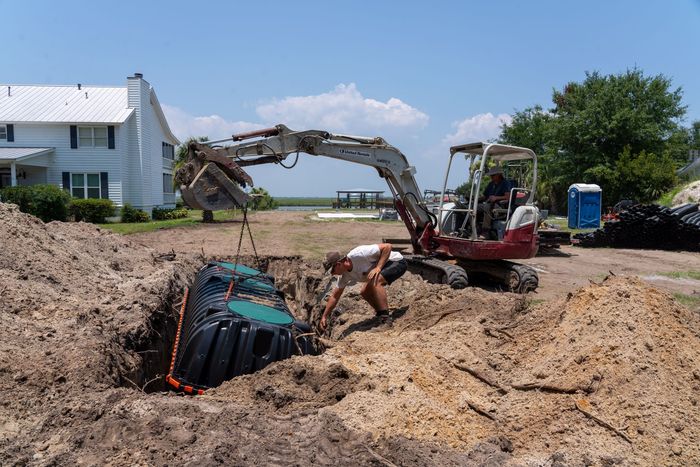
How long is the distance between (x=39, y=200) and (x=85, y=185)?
6118 millimetres

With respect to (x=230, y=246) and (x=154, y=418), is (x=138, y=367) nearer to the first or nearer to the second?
(x=154, y=418)

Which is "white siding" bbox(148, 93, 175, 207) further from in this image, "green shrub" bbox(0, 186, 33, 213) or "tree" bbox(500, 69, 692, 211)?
"tree" bbox(500, 69, 692, 211)

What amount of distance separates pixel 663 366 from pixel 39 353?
18.4 ft

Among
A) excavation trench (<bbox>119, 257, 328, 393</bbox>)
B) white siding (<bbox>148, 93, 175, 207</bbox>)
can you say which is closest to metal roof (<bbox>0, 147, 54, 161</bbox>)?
white siding (<bbox>148, 93, 175, 207</bbox>)

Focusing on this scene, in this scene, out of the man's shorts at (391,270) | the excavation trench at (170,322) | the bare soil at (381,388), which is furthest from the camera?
the man's shorts at (391,270)

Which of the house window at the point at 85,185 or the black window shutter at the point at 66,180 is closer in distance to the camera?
the black window shutter at the point at 66,180

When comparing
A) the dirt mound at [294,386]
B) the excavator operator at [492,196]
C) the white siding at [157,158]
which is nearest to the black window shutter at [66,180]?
the white siding at [157,158]

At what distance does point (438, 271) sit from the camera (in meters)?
10.9

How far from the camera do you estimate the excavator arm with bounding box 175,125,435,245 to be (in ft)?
25.5

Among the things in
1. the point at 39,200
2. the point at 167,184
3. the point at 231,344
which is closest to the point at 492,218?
the point at 231,344

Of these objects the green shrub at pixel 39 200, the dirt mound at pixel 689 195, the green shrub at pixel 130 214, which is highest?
the dirt mound at pixel 689 195

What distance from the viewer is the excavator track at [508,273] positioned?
10.4 meters

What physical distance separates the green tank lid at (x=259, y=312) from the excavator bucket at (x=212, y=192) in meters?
1.35

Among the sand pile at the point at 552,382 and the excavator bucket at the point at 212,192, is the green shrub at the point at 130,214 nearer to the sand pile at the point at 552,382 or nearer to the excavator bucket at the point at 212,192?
the excavator bucket at the point at 212,192
